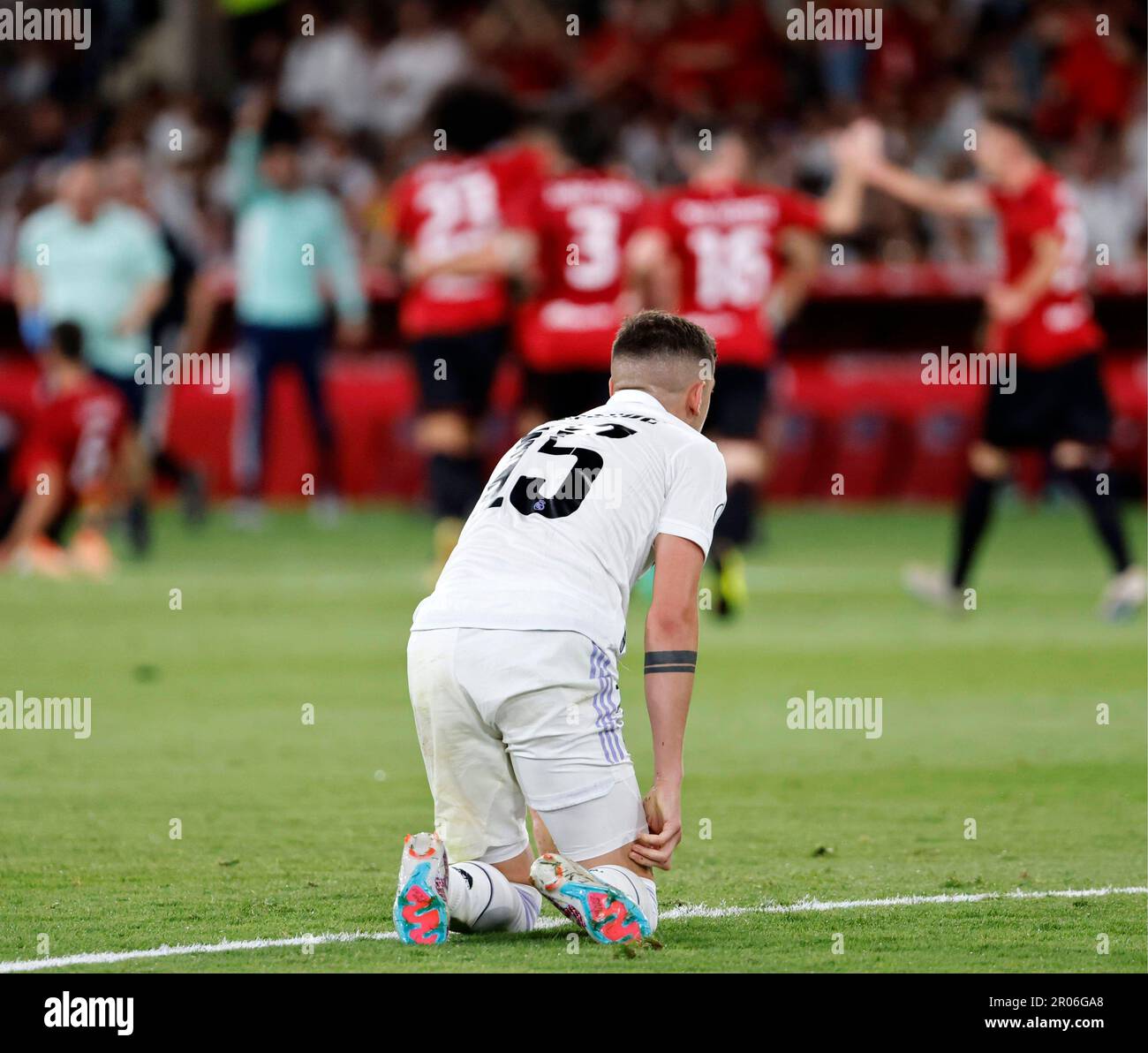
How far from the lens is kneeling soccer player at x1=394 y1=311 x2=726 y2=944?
201 inches

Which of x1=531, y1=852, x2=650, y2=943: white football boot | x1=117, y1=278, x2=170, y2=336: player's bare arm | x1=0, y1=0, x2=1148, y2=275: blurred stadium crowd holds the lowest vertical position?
x1=531, y1=852, x2=650, y2=943: white football boot

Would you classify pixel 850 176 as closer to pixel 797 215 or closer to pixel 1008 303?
pixel 797 215

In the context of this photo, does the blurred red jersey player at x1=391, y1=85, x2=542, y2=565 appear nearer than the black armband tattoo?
No

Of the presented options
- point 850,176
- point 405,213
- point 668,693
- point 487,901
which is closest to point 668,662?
point 668,693

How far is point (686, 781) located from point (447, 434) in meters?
6.29

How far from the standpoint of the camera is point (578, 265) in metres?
13.4

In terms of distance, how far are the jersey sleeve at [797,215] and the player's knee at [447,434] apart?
2.23 m

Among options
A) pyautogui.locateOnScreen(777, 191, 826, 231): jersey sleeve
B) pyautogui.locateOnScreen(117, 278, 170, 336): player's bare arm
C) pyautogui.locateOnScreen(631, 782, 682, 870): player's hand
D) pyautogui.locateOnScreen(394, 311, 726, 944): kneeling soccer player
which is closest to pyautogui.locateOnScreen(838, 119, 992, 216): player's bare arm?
pyautogui.locateOnScreen(777, 191, 826, 231): jersey sleeve

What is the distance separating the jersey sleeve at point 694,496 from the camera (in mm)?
5258

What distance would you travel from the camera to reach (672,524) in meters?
5.26

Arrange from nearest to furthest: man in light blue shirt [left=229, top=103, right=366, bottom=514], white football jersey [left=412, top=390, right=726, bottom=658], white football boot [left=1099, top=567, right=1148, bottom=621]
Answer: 1. white football jersey [left=412, top=390, right=726, bottom=658]
2. white football boot [left=1099, top=567, right=1148, bottom=621]
3. man in light blue shirt [left=229, top=103, right=366, bottom=514]

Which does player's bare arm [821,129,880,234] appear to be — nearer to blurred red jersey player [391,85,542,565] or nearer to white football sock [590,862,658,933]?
blurred red jersey player [391,85,542,565]
